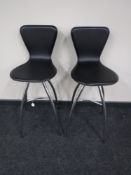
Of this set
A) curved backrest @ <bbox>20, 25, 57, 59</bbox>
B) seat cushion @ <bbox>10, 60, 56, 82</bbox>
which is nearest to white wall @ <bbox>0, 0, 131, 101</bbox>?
curved backrest @ <bbox>20, 25, 57, 59</bbox>

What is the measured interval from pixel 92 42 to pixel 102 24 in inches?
7.3

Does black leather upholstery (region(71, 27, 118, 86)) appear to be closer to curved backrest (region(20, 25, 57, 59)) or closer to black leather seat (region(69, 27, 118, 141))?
black leather seat (region(69, 27, 118, 141))

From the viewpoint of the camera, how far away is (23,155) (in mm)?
1796

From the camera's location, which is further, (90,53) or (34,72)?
(90,53)

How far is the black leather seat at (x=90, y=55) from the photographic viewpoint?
5.92 feet

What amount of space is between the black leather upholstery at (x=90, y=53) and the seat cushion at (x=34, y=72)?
0.71 ft

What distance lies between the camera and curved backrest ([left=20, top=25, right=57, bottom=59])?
193cm

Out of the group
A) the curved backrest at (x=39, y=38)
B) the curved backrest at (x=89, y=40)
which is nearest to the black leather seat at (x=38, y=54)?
the curved backrest at (x=39, y=38)

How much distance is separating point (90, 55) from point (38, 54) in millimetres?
496

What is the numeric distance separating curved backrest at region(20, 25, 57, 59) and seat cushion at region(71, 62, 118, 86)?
0.33 metres

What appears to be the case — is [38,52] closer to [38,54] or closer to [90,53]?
[38,54]

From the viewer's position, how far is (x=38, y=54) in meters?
2.06

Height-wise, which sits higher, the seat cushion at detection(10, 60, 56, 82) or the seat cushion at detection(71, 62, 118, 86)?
the seat cushion at detection(10, 60, 56, 82)

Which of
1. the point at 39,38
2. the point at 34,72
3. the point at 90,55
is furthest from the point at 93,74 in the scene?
the point at 39,38
